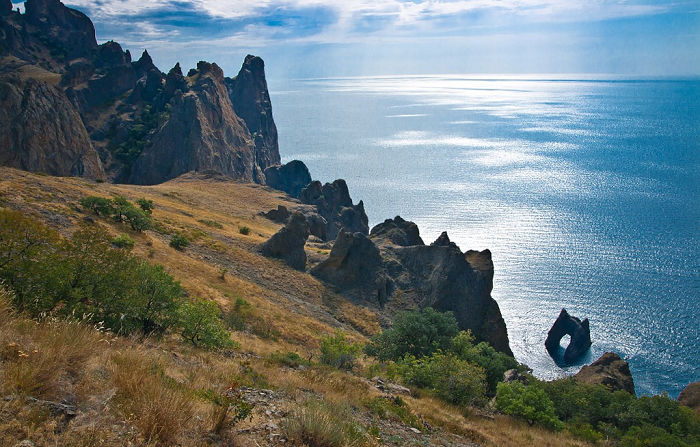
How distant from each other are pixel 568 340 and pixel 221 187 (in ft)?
198

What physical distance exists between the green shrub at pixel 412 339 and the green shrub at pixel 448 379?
5316mm

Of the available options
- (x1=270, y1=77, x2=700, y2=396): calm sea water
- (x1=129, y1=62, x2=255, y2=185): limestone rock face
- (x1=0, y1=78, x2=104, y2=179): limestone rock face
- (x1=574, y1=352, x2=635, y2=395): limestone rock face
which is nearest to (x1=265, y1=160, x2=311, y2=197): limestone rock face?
(x1=270, y1=77, x2=700, y2=396): calm sea water

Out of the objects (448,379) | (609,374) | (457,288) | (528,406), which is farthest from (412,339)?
(609,374)

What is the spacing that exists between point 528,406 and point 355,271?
86.5ft

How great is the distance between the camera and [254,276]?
38.3 m

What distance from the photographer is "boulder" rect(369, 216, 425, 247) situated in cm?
5390

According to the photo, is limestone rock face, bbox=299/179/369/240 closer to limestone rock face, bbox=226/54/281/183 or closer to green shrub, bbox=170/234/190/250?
green shrub, bbox=170/234/190/250

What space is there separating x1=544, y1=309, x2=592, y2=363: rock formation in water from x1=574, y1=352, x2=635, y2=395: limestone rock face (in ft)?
78.6

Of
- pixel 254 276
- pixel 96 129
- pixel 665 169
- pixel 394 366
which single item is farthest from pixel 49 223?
pixel 665 169

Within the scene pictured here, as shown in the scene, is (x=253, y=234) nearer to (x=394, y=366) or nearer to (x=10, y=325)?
(x=394, y=366)

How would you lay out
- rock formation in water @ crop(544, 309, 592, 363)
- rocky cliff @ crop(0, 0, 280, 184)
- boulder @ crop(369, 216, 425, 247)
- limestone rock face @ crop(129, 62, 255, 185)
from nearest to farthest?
boulder @ crop(369, 216, 425, 247)
rock formation in water @ crop(544, 309, 592, 363)
rocky cliff @ crop(0, 0, 280, 184)
limestone rock face @ crop(129, 62, 255, 185)

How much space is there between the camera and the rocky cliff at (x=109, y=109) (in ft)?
218

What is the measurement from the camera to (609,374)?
1443 inches

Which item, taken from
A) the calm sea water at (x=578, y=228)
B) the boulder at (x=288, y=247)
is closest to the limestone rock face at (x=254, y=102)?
the calm sea water at (x=578, y=228)
